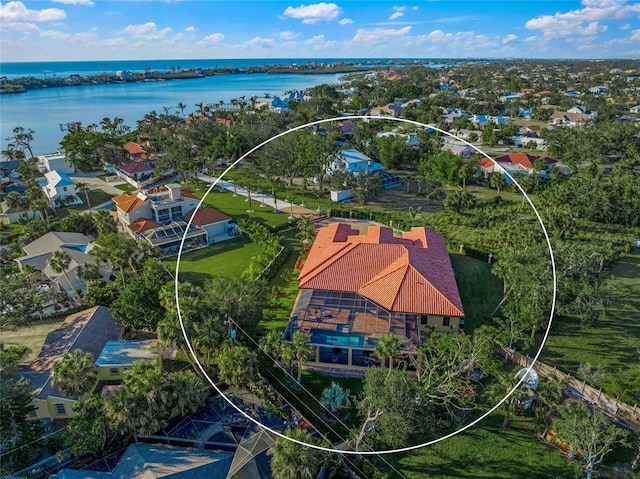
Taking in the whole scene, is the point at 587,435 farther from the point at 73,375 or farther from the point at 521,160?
the point at 521,160

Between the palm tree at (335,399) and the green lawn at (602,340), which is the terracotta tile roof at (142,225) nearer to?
the palm tree at (335,399)

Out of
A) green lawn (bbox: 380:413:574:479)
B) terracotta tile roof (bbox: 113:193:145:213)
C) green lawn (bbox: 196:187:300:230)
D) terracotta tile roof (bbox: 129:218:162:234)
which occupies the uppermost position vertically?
terracotta tile roof (bbox: 113:193:145:213)

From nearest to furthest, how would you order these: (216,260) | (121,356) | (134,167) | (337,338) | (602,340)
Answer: (121,356)
(337,338)
(602,340)
(216,260)
(134,167)

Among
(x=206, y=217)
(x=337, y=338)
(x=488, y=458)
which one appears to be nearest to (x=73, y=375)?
(x=337, y=338)

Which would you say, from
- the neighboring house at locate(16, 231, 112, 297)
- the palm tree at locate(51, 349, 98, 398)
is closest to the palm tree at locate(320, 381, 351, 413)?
the palm tree at locate(51, 349, 98, 398)

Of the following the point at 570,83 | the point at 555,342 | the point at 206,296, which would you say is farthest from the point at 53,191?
the point at 570,83

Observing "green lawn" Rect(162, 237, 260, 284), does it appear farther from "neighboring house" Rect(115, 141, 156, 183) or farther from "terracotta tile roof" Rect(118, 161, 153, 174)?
"terracotta tile roof" Rect(118, 161, 153, 174)
